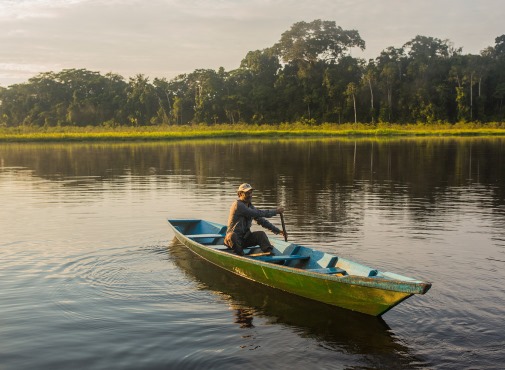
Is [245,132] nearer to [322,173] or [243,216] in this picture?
[322,173]

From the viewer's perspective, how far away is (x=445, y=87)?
79.8 metres

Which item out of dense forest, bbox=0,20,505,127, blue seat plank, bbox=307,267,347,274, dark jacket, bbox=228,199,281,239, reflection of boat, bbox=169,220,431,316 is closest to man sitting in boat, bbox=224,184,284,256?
dark jacket, bbox=228,199,281,239

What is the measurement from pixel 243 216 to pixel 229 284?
1485 millimetres

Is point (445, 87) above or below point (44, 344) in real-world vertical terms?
above

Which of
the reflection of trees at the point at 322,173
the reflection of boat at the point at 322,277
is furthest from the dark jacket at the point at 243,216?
the reflection of trees at the point at 322,173

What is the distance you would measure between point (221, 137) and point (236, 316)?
65463 millimetres

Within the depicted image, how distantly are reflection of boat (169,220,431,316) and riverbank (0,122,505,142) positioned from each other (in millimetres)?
62449

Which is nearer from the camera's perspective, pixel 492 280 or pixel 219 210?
pixel 492 280

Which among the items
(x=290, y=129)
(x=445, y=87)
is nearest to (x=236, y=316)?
(x=290, y=129)

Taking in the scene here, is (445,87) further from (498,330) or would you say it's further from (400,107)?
(498,330)

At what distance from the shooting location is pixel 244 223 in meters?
12.2

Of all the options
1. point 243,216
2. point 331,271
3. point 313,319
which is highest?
point 243,216

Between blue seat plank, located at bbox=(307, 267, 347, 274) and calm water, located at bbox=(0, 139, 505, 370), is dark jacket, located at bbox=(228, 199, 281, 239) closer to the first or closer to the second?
calm water, located at bbox=(0, 139, 505, 370)

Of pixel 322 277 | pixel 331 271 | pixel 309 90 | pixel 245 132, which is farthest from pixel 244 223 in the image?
pixel 309 90
